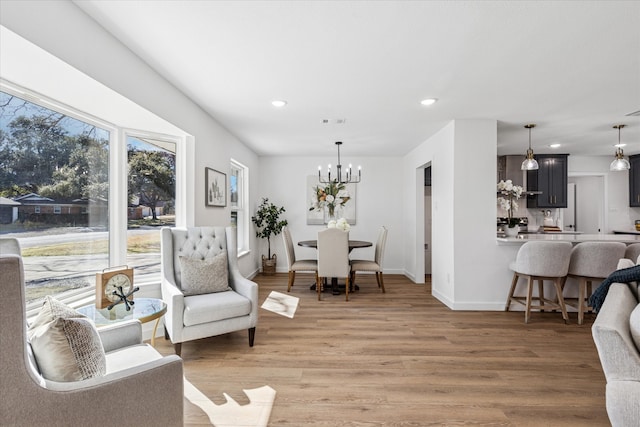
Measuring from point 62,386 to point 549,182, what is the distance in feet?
24.0

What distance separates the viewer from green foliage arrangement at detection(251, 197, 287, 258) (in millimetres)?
6258

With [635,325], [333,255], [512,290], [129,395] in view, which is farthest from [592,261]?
[129,395]

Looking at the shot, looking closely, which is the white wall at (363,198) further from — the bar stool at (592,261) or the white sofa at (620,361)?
the white sofa at (620,361)

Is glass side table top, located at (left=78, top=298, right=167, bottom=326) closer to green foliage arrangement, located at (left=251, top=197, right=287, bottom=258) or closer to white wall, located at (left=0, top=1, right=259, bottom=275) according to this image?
white wall, located at (left=0, top=1, right=259, bottom=275)

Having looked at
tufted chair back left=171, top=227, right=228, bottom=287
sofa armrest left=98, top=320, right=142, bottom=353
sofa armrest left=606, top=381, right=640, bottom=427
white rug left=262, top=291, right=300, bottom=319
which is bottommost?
Answer: white rug left=262, top=291, right=300, bottom=319

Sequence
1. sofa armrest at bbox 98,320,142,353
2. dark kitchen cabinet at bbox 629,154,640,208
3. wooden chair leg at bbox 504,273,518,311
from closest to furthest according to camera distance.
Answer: sofa armrest at bbox 98,320,142,353, wooden chair leg at bbox 504,273,518,311, dark kitchen cabinet at bbox 629,154,640,208

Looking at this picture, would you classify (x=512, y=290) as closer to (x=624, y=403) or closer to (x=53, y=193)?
(x=624, y=403)

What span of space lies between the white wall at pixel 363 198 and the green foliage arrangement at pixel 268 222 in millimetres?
243

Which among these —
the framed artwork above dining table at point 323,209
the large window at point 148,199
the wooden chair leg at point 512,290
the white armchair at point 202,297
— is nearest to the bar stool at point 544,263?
the wooden chair leg at point 512,290

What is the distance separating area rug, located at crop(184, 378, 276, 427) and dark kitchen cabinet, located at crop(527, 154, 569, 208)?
239 inches

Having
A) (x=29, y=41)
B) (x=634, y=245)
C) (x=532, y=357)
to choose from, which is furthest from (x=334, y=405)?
(x=634, y=245)

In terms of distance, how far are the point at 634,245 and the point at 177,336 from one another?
183 inches

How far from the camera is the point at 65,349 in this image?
1.19 m

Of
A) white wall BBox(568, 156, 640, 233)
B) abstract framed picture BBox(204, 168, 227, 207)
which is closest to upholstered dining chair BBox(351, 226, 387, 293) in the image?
abstract framed picture BBox(204, 168, 227, 207)
